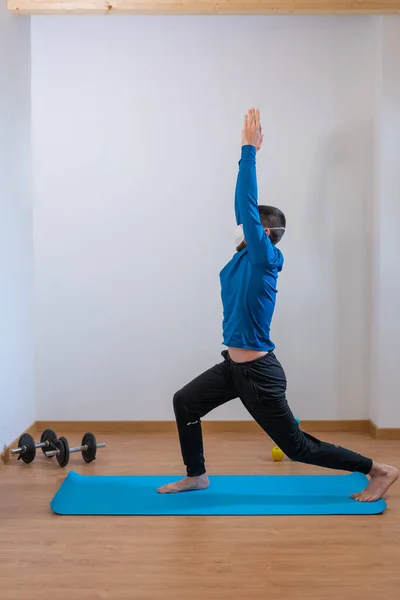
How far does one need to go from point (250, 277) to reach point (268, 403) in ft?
1.80

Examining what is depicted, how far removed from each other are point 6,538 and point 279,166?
2914 millimetres

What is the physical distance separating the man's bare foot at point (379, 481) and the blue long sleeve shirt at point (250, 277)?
73cm

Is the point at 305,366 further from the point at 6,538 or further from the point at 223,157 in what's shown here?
the point at 6,538

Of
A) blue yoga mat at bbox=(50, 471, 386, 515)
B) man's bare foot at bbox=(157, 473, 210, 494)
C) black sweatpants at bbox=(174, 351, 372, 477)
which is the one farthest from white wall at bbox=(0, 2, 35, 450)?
black sweatpants at bbox=(174, 351, 372, 477)

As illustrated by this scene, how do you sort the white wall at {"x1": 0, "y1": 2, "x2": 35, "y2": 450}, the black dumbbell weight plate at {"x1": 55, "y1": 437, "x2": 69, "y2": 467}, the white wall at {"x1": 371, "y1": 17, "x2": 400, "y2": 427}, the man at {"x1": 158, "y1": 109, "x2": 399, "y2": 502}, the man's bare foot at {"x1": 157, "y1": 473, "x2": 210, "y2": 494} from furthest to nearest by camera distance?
the white wall at {"x1": 371, "y1": 17, "x2": 400, "y2": 427} → the white wall at {"x1": 0, "y1": 2, "x2": 35, "y2": 450} → the black dumbbell weight plate at {"x1": 55, "y1": 437, "x2": 69, "y2": 467} → the man's bare foot at {"x1": 157, "y1": 473, "x2": 210, "y2": 494} → the man at {"x1": 158, "y1": 109, "x2": 399, "y2": 502}

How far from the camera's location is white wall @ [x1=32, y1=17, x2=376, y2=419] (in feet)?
16.0

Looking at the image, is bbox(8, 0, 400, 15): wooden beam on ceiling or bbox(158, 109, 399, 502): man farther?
bbox(8, 0, 400, 15): wooden beam on ceiling

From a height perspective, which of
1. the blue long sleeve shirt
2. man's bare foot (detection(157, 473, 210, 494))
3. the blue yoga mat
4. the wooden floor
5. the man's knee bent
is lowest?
the wooden floor

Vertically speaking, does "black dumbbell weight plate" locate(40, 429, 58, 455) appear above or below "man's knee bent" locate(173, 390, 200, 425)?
below

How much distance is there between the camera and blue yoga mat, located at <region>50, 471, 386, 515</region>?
10.9ft

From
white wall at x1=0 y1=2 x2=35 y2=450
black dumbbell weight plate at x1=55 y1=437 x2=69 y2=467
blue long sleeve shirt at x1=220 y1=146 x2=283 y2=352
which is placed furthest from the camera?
white wall at x1=0 y1=2 x2=35 y2=450

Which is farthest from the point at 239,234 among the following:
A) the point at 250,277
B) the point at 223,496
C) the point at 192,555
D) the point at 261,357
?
the point at 192,555

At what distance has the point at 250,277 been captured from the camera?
3.29 metres

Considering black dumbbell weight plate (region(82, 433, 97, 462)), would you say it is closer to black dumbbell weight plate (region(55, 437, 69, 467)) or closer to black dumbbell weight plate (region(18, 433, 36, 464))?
black dumbbell weight plate (region(55, 437, 69, 467))
